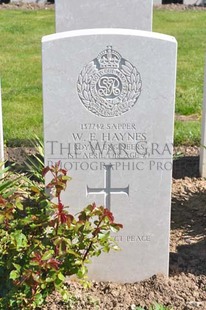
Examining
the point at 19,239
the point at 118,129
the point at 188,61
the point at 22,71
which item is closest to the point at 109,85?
the point at 118,129

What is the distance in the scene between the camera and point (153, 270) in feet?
13.9

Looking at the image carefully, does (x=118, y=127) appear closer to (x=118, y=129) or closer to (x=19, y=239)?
(x=118, y=129)

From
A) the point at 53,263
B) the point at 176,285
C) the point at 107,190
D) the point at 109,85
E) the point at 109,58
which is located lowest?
the point at 176,285

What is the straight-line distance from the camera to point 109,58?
12.3 feet

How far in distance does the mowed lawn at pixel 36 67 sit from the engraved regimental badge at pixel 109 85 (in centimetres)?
265

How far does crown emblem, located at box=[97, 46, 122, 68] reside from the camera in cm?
374

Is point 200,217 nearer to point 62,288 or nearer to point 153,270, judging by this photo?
point 153,270

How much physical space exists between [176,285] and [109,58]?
1.49 metres

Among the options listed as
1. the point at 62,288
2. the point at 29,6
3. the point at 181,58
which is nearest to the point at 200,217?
the point at 62,288

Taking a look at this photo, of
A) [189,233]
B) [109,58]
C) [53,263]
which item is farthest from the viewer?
[189,233]

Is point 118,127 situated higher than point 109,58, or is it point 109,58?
point 109,58

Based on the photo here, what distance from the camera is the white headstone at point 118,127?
Result: 3.75m

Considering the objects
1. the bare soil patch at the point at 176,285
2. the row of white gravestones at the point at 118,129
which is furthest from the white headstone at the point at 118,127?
the bare soil patch at the point at 176,285

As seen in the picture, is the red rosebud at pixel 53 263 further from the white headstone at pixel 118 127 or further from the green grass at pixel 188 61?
the green grass at pixel 188 61
